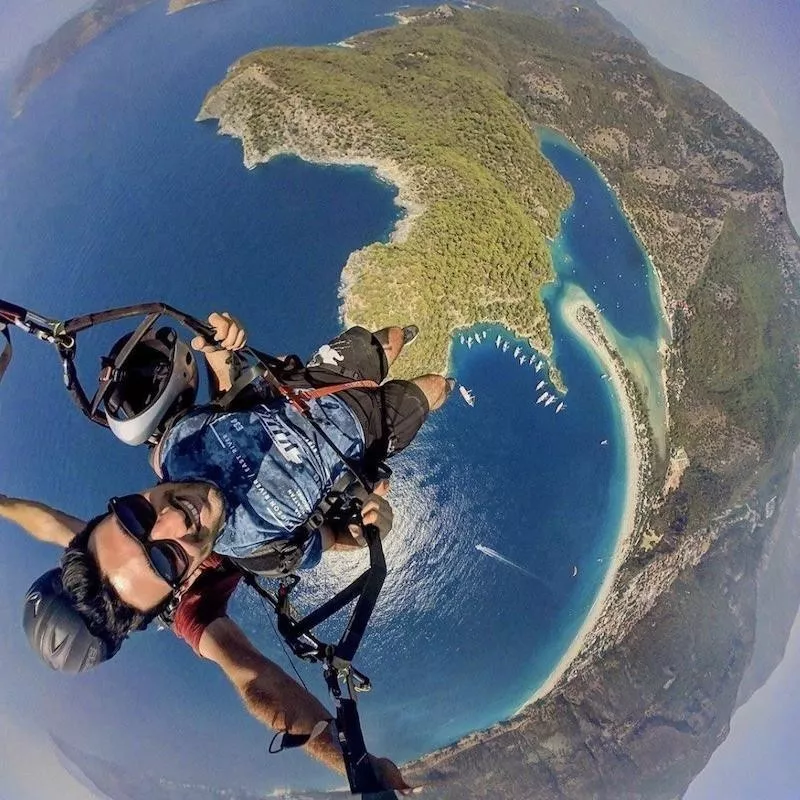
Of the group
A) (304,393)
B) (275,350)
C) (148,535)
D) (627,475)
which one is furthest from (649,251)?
(148,535)

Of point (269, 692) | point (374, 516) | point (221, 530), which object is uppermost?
point (221, 530)

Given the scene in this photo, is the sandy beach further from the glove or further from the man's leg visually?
the glove

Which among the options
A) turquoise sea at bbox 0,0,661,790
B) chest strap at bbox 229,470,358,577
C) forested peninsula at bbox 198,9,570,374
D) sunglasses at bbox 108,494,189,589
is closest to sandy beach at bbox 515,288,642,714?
turquoise sea at bbox 0,0,661,790

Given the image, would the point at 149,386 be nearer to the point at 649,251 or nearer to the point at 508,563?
the point at 508,563

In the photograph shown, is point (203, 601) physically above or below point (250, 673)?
above

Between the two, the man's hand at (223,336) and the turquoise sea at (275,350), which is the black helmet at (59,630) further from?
the turquoise sea at (275,350)

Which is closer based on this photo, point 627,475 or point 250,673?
point 250,673
